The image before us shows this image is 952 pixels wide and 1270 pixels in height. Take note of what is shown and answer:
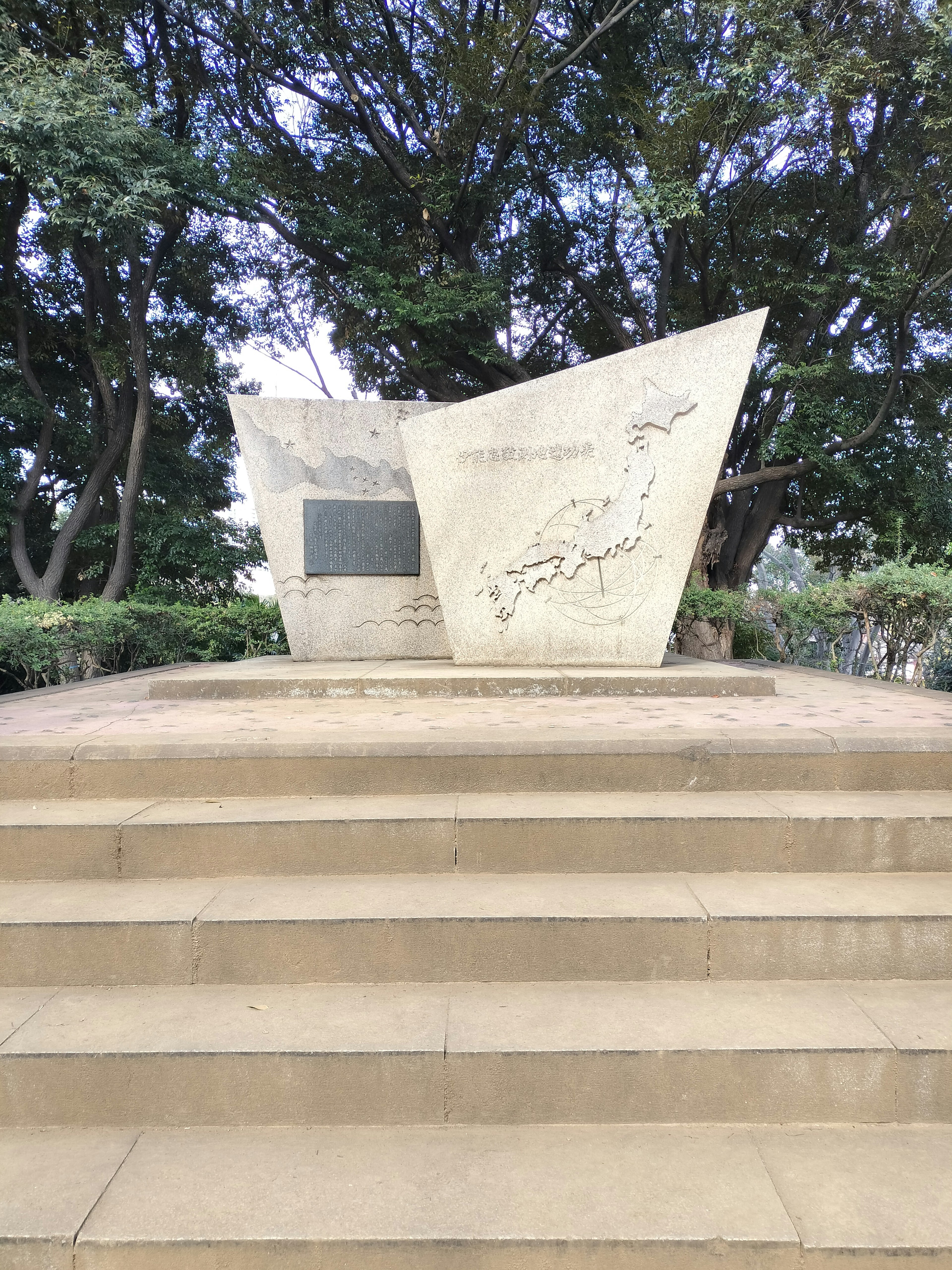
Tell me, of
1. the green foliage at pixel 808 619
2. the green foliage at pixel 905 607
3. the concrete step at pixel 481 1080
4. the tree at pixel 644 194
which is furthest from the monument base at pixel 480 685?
the tree at pixel 644 194

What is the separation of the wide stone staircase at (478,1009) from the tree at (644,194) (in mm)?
9752

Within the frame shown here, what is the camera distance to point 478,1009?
100 inches

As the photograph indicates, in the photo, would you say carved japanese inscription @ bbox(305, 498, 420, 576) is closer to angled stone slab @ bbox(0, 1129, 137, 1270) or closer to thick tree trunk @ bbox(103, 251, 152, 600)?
angled stone slab @ bbox(0, 1129, 137, 1270)

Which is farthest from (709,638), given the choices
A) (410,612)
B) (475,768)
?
(475,768)

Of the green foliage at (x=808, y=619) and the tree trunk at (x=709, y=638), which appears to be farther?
the tree trunk at (x=709, y=638)

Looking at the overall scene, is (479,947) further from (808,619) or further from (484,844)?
(808,619)

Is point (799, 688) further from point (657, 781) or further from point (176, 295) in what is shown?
point (176, 295)

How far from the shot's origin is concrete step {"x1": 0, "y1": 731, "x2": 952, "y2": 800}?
366cm

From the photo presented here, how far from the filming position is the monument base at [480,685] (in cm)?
586

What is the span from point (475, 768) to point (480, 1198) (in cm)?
185

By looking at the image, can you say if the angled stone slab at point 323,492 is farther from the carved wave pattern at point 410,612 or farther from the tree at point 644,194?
the tree at point 644,194

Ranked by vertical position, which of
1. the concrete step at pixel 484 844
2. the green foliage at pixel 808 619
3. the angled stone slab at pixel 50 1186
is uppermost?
the green foliage at pixel 808 619

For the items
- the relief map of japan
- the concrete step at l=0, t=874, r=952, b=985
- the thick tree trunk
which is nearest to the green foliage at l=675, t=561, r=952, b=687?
the relief map of japan

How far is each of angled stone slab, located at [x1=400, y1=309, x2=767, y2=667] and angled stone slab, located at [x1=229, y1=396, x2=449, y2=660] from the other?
1.45m
